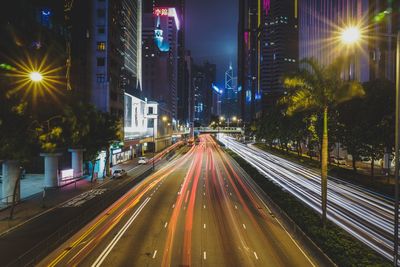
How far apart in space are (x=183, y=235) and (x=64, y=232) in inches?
297

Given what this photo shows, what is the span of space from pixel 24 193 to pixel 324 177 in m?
29.4

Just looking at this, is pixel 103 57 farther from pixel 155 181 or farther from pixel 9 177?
pixel 9 177

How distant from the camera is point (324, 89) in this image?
2464cm

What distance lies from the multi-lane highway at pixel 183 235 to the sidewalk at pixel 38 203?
5.14 metres

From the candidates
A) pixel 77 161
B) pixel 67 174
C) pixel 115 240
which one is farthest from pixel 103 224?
pixel 77 161

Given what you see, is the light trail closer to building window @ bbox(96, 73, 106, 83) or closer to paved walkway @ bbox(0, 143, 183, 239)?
paved walkway @ bbox(0, 143, 183, 239)

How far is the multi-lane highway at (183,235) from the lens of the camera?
61.5 ft

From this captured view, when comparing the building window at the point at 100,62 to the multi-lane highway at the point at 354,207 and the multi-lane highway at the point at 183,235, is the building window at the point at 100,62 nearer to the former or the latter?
the multi-lane highway at the point at 183,235

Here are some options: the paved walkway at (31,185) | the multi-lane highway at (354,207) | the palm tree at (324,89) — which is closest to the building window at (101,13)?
the paved walkway at (31,185)

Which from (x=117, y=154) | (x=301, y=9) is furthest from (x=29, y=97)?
(x=301, y=9)

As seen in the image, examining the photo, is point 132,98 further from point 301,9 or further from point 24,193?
point 301,9

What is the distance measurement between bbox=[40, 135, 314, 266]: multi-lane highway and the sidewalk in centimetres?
514

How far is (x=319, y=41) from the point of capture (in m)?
104

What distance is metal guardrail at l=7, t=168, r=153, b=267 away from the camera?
18206 mm
